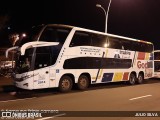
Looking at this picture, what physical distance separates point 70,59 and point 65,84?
1.47 metres

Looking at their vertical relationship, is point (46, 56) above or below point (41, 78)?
above

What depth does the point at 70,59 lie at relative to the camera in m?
16.4

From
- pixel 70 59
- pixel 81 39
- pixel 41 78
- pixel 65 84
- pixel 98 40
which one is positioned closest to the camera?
pixel 41 78

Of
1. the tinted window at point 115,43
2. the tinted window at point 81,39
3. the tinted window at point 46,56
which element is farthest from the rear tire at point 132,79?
the tinted window at point 46,56

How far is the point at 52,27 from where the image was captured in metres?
15.6

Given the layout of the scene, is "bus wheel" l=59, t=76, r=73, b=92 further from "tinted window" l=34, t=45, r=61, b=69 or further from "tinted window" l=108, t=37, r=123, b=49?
"tinted window" l=108, t=37, r=123, b=49

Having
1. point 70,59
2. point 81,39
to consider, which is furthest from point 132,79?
point 70,59

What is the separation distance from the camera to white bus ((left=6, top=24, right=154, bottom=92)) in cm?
1466

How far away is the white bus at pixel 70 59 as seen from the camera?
14656 mm

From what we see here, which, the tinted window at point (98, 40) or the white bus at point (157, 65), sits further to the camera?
the white bus at point (157, 65)

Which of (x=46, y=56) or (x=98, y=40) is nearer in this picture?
(x=46, y=56)

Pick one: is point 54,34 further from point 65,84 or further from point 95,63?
point 95,63

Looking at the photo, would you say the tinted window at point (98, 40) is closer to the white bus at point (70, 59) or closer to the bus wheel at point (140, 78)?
the white bus at point (70, 59)

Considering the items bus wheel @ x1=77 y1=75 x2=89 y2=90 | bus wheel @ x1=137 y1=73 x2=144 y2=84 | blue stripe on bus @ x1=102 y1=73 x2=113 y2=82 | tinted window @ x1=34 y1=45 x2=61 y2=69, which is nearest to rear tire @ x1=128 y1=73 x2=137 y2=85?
bus wheel @ x1=137 y1=73 x2=144 y2=84
